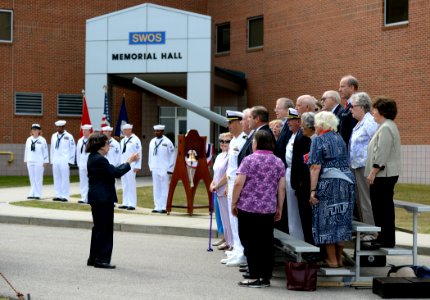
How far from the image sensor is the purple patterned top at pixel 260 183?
8.89 meters

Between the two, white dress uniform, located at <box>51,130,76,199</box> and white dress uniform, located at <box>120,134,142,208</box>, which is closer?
white dress uniform, located at <box>120,134,142,208</box>

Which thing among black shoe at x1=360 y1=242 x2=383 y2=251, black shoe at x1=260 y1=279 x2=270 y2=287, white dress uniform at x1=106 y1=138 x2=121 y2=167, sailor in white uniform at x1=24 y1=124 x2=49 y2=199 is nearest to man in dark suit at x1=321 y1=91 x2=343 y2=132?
black shoe at x1=360 y1=242 x2=383 y2=251

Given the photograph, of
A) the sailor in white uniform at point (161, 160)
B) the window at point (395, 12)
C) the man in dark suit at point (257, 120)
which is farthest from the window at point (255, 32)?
the man in dark suit at point (257, 120)

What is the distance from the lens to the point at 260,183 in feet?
29.3

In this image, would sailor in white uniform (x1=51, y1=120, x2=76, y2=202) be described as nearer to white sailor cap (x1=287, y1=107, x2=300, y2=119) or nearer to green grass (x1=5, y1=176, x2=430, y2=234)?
green grass (x1=5, y1=176, x2=430, y2=234)

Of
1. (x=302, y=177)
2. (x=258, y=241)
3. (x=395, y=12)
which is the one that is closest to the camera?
(x=258, y=241)

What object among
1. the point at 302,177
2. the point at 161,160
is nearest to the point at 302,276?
the point at 302,177

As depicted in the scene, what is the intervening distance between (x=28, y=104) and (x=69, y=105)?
6.29 feet

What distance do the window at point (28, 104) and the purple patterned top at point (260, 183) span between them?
90.1 ft

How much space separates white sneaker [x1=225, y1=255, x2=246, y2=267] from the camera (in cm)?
1066

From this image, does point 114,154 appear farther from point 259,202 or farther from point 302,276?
point 302,276

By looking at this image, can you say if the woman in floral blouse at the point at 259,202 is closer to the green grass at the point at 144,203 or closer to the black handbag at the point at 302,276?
the black handbag at the point at 302,276

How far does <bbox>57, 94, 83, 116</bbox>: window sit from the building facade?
0.05 metres

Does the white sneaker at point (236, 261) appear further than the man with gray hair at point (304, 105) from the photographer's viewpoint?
Yes
